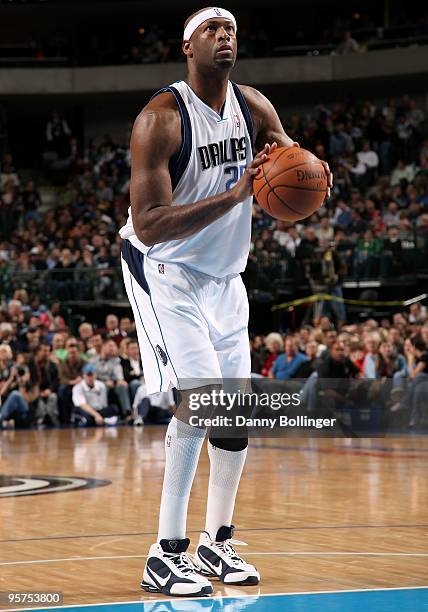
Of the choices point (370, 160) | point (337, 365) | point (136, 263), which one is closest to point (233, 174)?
point (136, 263)

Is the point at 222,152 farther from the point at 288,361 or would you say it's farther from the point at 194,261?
the point at 288,361

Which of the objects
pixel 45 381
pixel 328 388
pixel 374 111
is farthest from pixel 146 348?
pixel 374 111

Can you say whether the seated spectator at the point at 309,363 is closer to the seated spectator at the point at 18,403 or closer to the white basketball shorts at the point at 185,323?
the seated spectator at the point at 18,403

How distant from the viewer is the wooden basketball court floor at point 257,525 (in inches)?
184

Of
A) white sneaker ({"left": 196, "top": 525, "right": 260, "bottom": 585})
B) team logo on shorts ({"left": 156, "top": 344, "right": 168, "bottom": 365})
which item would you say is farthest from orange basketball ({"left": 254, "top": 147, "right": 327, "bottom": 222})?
white sneaker ({"left": 196, "top": 525, "right": 260, "bottom": 585})

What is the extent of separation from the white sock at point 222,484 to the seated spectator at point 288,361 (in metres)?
9.90

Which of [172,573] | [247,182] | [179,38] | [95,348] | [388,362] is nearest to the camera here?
[247,182]

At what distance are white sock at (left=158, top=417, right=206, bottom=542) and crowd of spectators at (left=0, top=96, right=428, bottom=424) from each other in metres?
9.72

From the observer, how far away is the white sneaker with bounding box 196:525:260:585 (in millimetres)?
4945

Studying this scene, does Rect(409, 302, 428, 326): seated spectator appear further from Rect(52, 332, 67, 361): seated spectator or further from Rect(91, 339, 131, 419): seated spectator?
Rect(52, 332, 67, 361): seated spectator

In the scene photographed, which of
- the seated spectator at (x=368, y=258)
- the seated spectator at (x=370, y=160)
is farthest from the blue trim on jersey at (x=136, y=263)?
the seated spectator at (x=370, y=160)

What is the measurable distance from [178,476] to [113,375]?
11.6m

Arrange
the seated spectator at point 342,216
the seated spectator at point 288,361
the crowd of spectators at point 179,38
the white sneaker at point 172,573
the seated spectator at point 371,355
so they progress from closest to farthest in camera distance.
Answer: the white sneaker at point 172,573
the seated spectator at point 371,355
the seated spectator at point 288,361
the seated spectator at point 342,216
the crowd of spectators at point 179,38

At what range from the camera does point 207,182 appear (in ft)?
16.8
